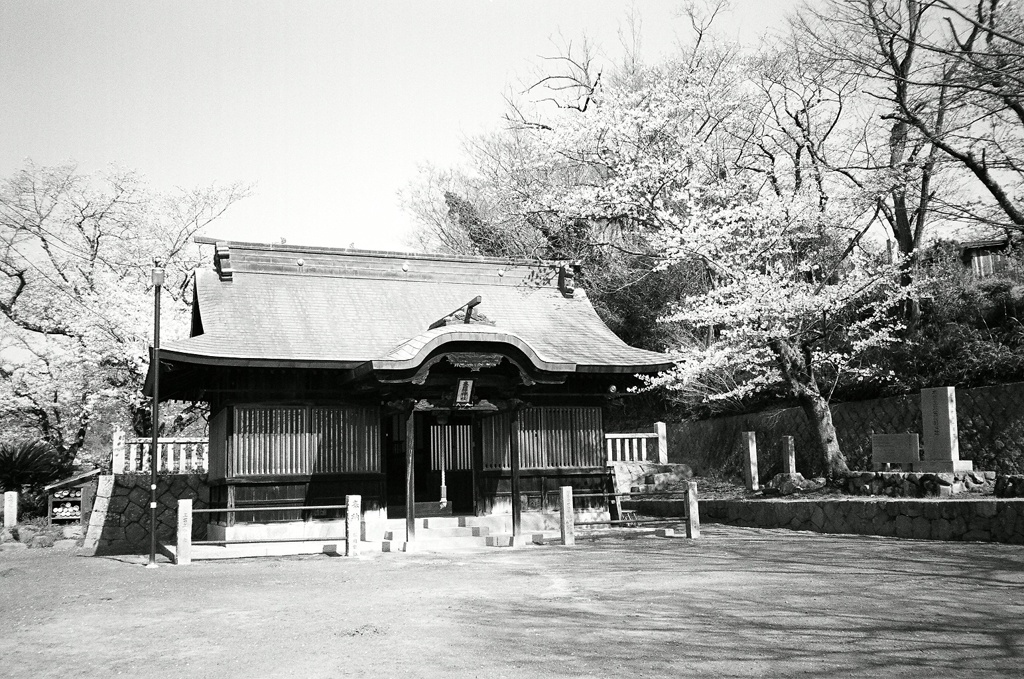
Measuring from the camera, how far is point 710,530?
56.0 feet

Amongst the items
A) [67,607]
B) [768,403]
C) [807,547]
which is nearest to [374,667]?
[67,607]

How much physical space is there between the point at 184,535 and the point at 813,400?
1226 centimetres

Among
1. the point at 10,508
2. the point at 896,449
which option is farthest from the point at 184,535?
the point at 896,449

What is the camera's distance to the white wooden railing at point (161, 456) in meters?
20.6

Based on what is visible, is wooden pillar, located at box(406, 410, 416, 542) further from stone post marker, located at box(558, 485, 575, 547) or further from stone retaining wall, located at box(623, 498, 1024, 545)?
stone retaining wall, located at box(623, 498, 1024, 545)

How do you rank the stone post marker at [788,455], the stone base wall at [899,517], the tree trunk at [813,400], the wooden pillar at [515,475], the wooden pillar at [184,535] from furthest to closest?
the stone post marker at [788,455] → the tree trunk at [813,400] → the wooden pillar at [515,475] → the wooden pillar at [184,535] → the stone base wall at [899,517]

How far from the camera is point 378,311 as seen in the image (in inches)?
744

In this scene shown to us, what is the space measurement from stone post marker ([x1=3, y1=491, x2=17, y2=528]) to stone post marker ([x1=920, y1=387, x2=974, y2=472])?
20034mm

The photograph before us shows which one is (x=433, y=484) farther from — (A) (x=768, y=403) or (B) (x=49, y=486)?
(A) (x=768, y=403)

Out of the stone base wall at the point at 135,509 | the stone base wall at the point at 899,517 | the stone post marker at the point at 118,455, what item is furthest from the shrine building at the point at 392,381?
the stone base wall at the point at 899,517

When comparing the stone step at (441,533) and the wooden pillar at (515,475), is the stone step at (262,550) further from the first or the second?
the wooden pillar at (515,475)

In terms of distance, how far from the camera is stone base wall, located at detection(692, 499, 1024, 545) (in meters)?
12.6

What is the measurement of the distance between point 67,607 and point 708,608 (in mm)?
6724

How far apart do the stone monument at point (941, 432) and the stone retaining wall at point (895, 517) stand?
2.61 metres
